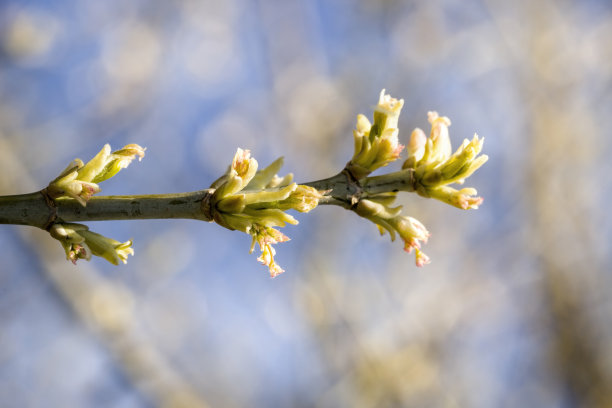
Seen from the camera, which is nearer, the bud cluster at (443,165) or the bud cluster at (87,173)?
the bud cluster at (87,173)

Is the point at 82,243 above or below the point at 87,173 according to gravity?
below

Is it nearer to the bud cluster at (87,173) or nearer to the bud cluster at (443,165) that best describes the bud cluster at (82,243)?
the bud cluster at (87,173)

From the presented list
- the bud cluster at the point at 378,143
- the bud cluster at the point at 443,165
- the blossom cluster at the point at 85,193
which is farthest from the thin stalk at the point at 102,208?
the bud cluster at the point at 443,165

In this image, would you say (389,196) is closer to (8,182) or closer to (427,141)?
(427,141)

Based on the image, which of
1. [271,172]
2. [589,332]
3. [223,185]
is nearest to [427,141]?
[271,172]

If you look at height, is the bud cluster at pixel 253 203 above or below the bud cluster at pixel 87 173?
below

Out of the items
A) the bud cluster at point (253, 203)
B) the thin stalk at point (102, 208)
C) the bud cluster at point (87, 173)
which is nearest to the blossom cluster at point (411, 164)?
the bud cluster at point (253, 203)

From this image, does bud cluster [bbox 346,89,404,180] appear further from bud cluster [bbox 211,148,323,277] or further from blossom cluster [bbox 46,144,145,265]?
blossom cluster [bbox 46,144,145,265]

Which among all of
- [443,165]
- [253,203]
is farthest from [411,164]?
[253,203]

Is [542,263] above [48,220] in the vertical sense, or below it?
above

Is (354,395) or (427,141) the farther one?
(354,395)

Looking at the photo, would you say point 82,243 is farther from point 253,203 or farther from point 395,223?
point 395,223
